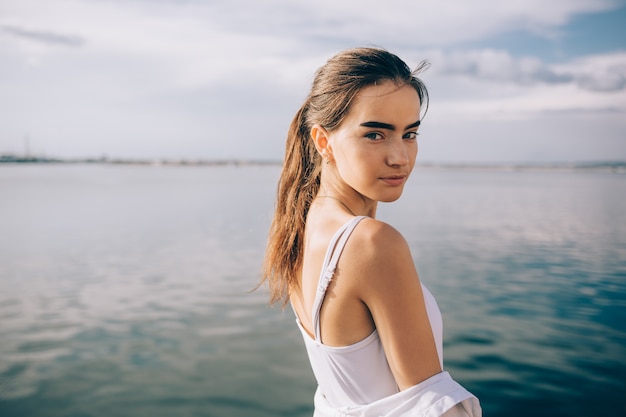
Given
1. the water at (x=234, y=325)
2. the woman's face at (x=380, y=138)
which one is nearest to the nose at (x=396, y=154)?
the woman's face at (x=380, y=138)

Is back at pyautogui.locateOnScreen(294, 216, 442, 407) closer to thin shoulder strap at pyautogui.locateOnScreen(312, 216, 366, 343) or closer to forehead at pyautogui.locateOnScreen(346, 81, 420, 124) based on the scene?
thin shoulder strap at pyautogui.locateOnScreen(312, 216, 366, 343)

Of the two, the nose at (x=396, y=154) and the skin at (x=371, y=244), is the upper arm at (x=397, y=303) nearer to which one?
the skin at (x=371, y=244)

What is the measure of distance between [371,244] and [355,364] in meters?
0.42

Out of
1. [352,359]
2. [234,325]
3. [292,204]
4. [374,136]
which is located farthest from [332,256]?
[234,325]

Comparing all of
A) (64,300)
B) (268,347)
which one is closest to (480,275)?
(268,347)

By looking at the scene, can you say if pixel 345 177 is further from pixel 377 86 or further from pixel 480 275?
pixel 480 275

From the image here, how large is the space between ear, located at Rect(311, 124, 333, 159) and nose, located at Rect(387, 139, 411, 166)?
268 millimetres

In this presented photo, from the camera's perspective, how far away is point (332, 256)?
152cm

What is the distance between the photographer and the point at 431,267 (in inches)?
469

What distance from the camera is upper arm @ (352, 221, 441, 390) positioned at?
141cm

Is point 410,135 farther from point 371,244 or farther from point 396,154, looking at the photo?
point 371,244

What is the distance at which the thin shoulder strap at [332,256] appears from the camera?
4.89 feet

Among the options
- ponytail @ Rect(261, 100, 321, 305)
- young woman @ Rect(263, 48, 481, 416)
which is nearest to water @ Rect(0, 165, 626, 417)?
ponytail @ Rect(261, 100, 321, 305)

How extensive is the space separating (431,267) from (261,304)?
4.58 meters
